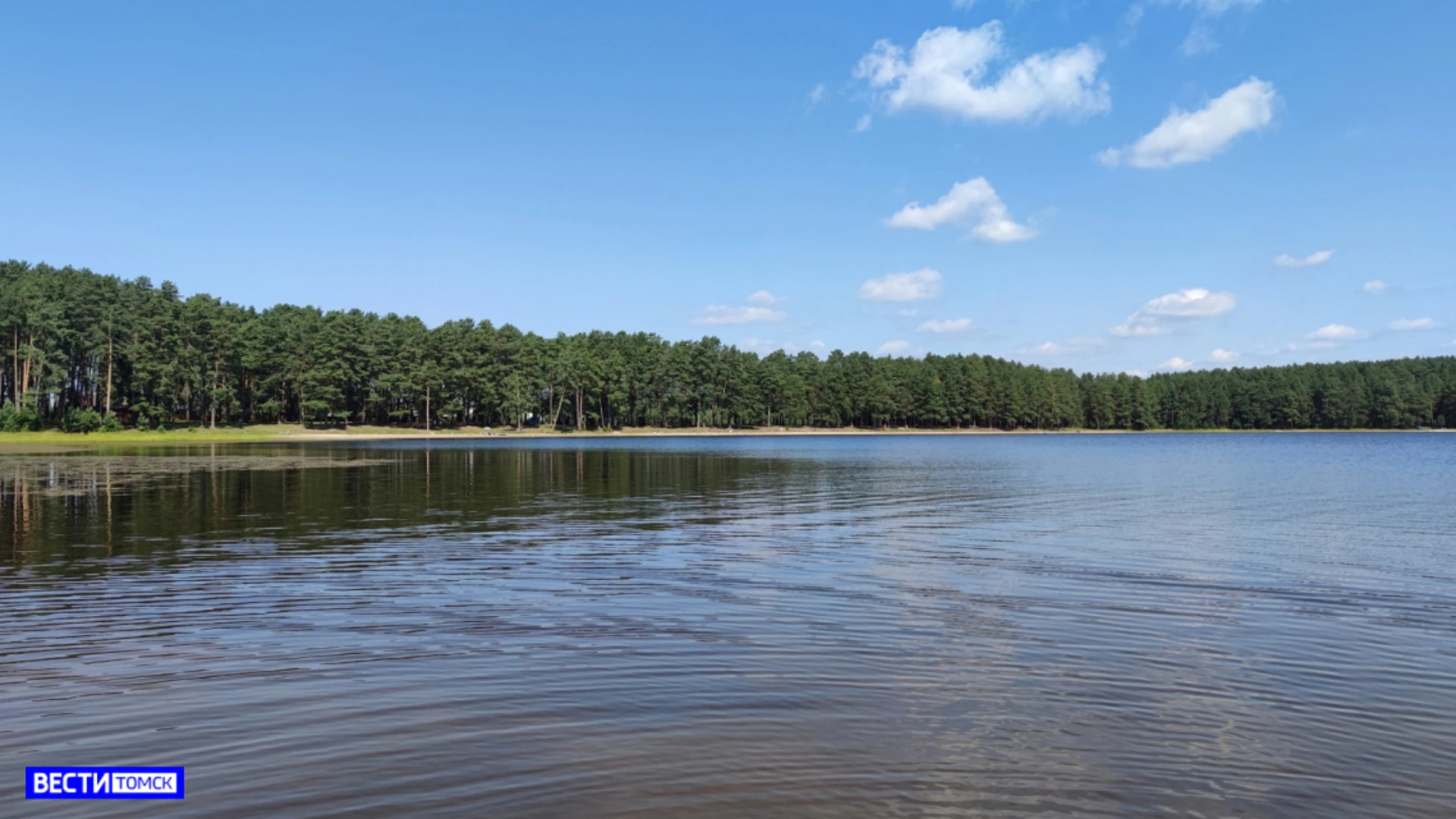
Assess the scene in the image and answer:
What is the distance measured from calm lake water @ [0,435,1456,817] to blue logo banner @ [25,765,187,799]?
191 mm

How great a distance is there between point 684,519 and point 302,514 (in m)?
13.8

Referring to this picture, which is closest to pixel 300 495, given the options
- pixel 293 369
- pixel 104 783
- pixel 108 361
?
pixel 104 783

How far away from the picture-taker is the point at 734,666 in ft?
41.0

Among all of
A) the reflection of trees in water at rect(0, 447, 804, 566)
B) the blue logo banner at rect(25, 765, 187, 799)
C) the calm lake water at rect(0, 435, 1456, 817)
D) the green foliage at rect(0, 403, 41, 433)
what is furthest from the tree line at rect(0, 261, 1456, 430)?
the blue logo banner at rect(25, 765, 187, 799)

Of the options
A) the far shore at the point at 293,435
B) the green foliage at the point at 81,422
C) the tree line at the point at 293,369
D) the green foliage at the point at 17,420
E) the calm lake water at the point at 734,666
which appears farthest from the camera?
the tree line at the point at 293,369

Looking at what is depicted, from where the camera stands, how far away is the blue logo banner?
326 inches

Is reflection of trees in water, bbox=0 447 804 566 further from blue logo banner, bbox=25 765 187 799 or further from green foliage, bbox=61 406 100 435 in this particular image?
green foliage, bbox=61 406 100 435

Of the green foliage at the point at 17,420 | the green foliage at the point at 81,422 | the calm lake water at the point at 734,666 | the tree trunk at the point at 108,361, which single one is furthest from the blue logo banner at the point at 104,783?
the tree trunk at the point at 108,361

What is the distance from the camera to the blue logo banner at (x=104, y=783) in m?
8.28

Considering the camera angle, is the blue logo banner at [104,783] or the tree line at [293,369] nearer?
the blue logo banner at [104,783]

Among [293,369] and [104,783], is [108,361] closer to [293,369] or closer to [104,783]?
[293,369]

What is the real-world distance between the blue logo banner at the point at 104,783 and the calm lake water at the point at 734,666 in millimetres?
191

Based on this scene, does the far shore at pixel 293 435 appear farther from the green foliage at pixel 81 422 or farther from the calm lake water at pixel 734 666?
the calm lake water at pixel 734 666

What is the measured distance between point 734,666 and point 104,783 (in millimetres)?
7170
